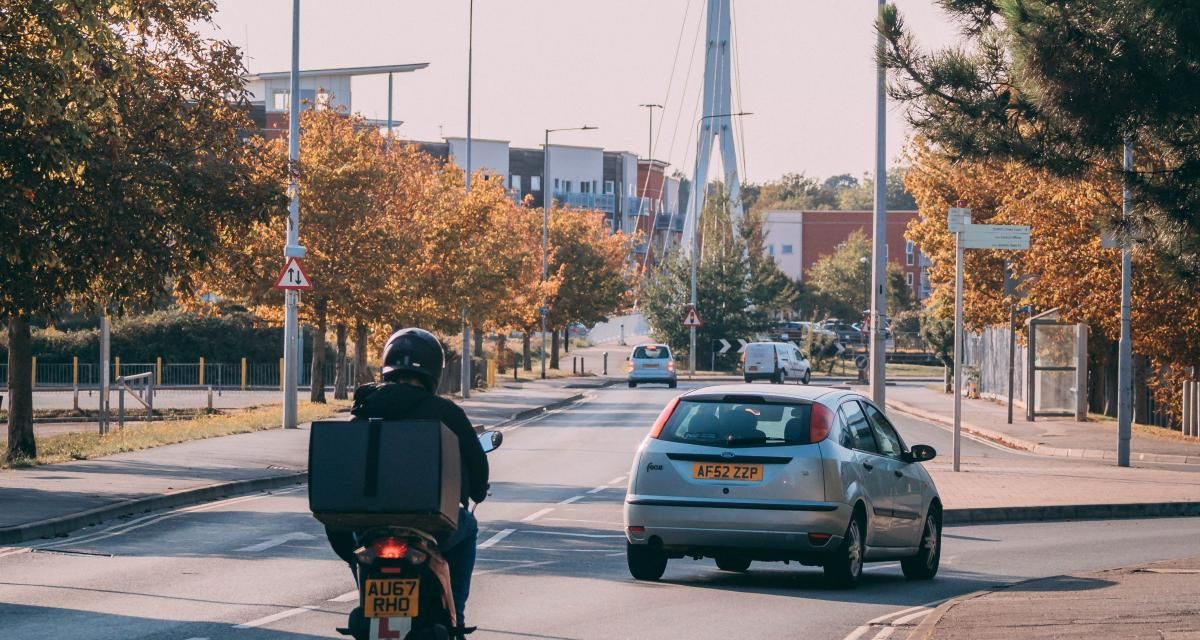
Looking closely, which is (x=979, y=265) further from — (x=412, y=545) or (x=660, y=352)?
(x=412, y=545)

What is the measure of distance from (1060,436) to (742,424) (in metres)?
22.1

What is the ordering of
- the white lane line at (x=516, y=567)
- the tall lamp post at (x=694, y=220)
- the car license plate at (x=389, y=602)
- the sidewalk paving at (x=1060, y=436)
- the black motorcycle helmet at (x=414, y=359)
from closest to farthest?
the car license plate at (x=389, y=602) < the black motorcycle helmet at (x=414, y=359) < the white lane line at (x=516, y=567) < the sidewalk paving at (x=1060, y=436) < the tall lamp post at (x=694, y=220)

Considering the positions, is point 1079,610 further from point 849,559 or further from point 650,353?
point 650,353

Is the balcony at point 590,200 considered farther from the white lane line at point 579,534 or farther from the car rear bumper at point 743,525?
the car rear bumper at point 743,525

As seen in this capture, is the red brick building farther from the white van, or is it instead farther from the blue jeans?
the blue jeans

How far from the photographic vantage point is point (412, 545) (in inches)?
248

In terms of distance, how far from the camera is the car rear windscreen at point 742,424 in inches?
482

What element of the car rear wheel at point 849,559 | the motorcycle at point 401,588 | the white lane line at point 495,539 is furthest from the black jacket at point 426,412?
the white lane line at point 495,539

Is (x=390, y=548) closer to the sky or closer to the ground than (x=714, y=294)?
closer to the ground

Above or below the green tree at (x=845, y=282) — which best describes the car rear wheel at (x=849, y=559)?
below

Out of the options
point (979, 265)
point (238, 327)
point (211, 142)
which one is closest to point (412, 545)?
point (211, 142)

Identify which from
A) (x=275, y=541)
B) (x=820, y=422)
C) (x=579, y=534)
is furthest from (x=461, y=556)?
(x=579, y=534)

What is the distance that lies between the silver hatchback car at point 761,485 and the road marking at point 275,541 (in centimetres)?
363

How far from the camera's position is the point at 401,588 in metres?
6.16
